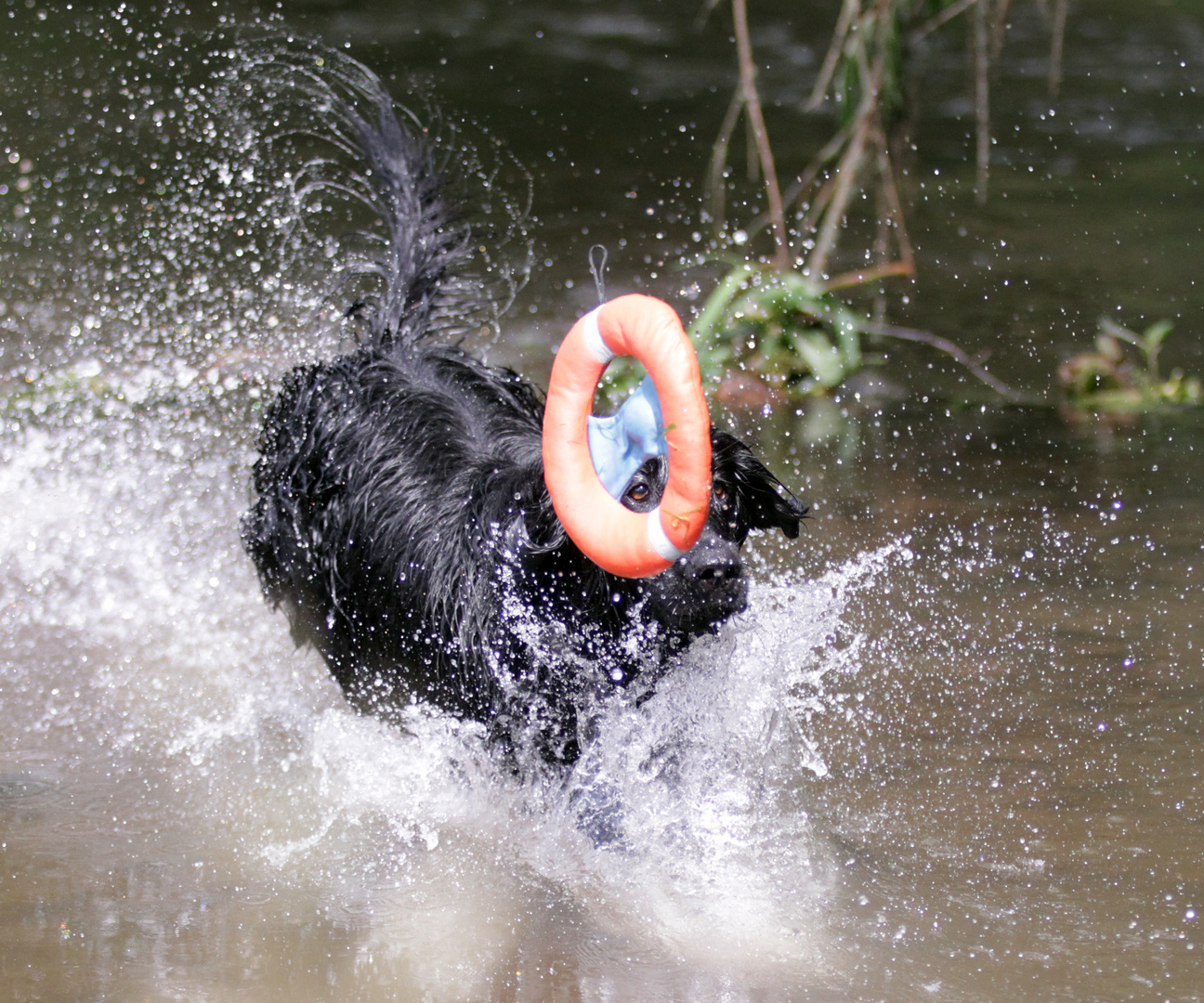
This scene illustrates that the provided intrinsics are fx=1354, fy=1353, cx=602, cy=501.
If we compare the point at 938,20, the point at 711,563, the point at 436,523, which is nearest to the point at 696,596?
the point at 711,563

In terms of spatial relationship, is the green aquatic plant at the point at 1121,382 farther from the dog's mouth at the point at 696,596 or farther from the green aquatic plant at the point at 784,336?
the dog's mouth at the point at 696,596

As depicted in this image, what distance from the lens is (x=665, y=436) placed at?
10.6ft

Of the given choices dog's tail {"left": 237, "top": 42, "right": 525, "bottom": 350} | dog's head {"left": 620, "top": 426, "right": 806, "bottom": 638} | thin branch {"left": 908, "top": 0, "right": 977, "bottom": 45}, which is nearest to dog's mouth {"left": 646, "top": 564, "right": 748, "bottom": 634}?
dog's head {"left": 620, "top": 426, "right": 806, "bottom": 638}

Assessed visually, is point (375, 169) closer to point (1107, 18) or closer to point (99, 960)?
point (99, 960)

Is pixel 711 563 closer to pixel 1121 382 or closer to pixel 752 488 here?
pixel 752 488

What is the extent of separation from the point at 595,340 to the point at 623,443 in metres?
0.32

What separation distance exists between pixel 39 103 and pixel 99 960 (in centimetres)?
864

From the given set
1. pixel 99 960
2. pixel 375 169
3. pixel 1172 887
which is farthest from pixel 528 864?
pixel 375 169

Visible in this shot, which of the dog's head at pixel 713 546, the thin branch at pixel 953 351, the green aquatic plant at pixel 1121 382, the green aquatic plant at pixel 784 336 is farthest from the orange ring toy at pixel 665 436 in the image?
the green aquatic plant at pixel 1121 382

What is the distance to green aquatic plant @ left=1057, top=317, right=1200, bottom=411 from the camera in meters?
6.91

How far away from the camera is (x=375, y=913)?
3.55 meters

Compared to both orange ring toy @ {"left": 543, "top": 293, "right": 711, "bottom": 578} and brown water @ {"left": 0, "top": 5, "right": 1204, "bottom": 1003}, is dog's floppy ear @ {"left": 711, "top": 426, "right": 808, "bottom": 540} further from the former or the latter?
orange ring toy @ {"left": 543, "top": 293, "right": 711, "bottom": 578}

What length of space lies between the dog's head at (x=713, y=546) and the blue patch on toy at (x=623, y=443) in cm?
4

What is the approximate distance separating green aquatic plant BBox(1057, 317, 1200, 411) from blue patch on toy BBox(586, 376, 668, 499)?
4.10 m
